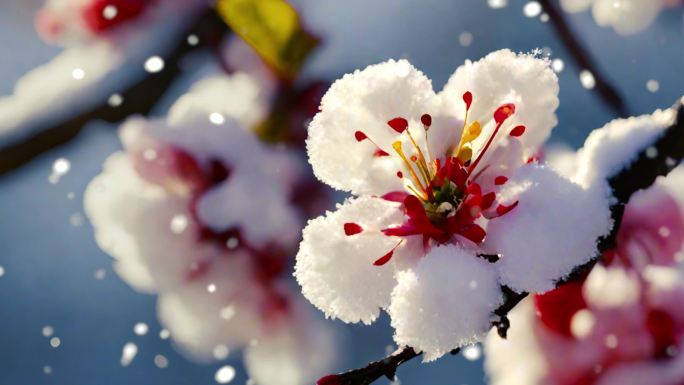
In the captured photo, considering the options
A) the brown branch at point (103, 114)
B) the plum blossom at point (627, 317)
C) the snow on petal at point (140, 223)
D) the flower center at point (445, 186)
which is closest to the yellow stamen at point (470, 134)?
the flower center at point (445, 186)

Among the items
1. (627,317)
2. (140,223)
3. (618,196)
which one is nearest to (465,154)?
(618,196)

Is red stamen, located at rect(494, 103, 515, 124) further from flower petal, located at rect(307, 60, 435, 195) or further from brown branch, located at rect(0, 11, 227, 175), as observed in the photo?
brown branch, located at rect(0, 11, 227, 175)

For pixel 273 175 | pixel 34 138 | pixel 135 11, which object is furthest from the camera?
pixel 135 11

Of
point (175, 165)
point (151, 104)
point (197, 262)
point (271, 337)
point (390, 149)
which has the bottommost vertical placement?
point (271, 337)

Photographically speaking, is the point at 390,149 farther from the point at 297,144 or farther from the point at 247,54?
the point at 247,54

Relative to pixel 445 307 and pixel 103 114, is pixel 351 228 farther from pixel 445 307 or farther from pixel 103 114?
pixel 103 114

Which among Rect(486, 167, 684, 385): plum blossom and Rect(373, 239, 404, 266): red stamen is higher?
Rect(373, 239, 404, 266): red stamen

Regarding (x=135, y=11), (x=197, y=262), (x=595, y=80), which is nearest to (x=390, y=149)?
(x=595, y=80)

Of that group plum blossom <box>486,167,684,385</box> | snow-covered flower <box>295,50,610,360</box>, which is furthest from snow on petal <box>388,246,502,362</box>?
plum blossom <box>486,167,684,385</box>
